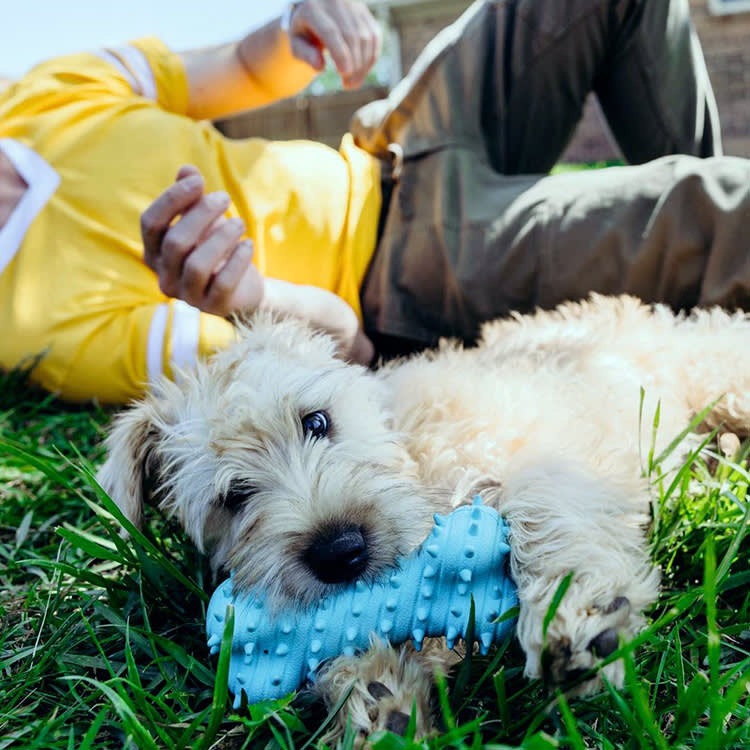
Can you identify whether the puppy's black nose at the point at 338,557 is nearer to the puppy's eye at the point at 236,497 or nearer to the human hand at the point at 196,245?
the puppy's eye at the point at 236,497

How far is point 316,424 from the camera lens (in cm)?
216

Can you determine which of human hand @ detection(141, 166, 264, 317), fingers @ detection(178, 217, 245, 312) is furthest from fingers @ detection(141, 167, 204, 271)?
fingers @ detection(178, 217, 245, 312)

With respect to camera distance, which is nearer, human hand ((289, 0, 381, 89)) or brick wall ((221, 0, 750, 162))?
human hand ((289, 0, 381, 89))

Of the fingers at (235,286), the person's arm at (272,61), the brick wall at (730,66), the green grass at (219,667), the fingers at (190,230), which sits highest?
the person's arm at (272,61)

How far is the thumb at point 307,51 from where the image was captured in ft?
12.0

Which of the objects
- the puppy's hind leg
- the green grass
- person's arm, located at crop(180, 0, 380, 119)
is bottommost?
the puppy's hind leg

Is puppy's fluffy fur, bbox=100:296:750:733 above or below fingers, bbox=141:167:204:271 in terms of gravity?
below

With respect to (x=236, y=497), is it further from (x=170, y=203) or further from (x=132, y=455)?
(x=170, y=203)

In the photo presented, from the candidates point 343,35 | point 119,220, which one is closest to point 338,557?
point 119,220

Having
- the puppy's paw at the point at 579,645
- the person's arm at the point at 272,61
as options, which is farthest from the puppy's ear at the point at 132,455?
the person's arm at the point at 272,61

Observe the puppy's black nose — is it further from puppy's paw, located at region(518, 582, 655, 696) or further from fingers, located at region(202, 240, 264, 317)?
fingers, located at region(202, 240, 264, 317)

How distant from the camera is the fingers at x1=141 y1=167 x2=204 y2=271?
2641 millimetres

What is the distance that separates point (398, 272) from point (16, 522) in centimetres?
220

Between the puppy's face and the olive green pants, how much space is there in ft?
3.96
